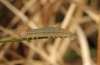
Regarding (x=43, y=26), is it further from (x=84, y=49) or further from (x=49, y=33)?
(x=49, y=33)

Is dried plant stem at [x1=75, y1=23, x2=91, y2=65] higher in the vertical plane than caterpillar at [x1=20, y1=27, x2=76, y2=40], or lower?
higher

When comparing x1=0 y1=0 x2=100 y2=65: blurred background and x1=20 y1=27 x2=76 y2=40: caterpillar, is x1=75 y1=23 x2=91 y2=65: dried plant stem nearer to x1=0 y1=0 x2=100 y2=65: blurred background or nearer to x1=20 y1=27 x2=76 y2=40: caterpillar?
x1=0 y1=0 x2=100 y2=65: blurred background

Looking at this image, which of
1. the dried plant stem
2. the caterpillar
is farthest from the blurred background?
the caterpillar

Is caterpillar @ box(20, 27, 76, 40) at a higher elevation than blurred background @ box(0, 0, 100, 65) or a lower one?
lower

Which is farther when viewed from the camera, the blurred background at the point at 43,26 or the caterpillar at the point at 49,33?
the blurred background at the point at 43,26

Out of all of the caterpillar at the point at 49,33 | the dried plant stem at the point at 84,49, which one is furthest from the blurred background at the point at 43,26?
the caterpillar at the point at 49,33

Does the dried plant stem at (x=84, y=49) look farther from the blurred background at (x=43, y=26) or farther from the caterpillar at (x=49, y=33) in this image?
the caterpillar at (x=49, y=33)

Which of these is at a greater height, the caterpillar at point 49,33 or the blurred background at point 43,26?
the blurred background at point 43,26

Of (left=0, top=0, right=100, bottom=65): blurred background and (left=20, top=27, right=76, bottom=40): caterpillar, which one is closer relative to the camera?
(left=20, top=27, right=76, bottom=40): caterpillar

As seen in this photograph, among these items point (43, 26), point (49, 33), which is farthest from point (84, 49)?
point (49, 33)
